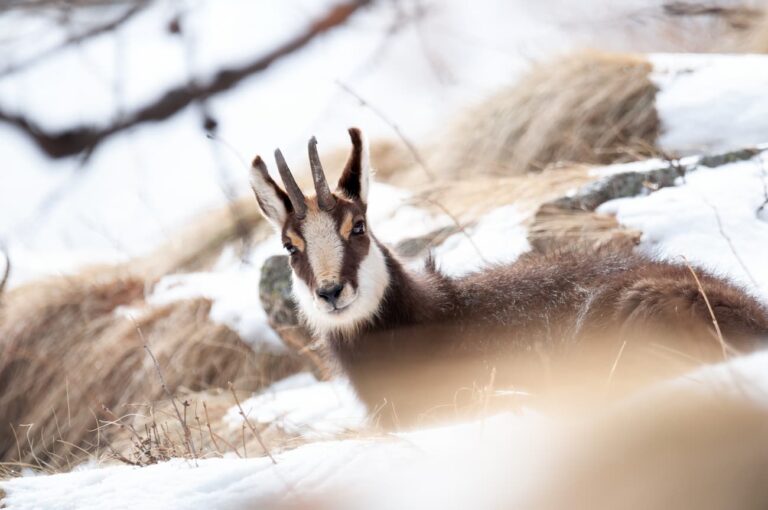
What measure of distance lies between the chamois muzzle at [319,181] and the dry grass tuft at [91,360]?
8.59ft

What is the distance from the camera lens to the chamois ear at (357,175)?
146 inches

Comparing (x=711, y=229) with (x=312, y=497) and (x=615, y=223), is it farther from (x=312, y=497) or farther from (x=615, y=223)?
(x=312, y=497)

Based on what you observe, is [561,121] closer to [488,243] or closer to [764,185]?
[488,243]

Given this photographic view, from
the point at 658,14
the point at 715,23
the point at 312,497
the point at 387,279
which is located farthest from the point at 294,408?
the point at 715,23

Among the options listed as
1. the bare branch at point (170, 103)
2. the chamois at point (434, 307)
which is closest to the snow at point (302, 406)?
the chamois at point (434, 307)

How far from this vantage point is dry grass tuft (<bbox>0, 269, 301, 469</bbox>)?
6184mm

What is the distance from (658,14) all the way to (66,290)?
222 inches

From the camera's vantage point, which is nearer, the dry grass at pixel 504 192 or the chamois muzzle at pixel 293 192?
the chamois muzzle at pixel 293 192

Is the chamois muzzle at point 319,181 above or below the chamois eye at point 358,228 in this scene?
above

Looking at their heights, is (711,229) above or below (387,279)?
below

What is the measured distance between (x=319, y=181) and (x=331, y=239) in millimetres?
243

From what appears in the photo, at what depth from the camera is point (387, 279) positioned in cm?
362

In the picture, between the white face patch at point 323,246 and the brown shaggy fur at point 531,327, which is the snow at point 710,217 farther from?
the white face patch at point 323,246

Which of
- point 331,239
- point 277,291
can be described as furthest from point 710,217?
point 277,291
